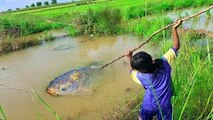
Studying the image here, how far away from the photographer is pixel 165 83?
3398mm

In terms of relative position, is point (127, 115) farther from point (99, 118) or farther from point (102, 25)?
point (102, 25)

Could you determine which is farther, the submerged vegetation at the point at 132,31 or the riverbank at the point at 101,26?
the riverbank at the point at 101,26

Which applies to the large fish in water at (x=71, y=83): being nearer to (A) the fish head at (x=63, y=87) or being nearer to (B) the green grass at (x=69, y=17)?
(A) the fish head at (x=63, y=87)

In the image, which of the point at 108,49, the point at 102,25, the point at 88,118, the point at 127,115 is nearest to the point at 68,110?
the point at 88,118

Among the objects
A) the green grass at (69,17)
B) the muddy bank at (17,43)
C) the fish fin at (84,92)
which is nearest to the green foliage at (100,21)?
the green grass at (69,17)

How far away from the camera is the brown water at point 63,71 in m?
6.30

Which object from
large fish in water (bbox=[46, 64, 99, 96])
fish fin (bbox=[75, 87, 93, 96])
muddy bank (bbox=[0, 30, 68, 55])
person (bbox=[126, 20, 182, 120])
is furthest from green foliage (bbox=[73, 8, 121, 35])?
person (bbox=[126, 20, 182, 120])

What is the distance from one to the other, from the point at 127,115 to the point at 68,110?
1.89 m

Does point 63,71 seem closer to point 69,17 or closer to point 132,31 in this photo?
point 132,31

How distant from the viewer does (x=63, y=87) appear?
283 inches

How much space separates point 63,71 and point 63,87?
1.73 metres

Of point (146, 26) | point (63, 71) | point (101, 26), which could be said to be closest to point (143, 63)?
point (63, 71)

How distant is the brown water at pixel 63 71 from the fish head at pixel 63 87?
0.50 ft

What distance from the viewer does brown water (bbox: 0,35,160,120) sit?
6.30 m
